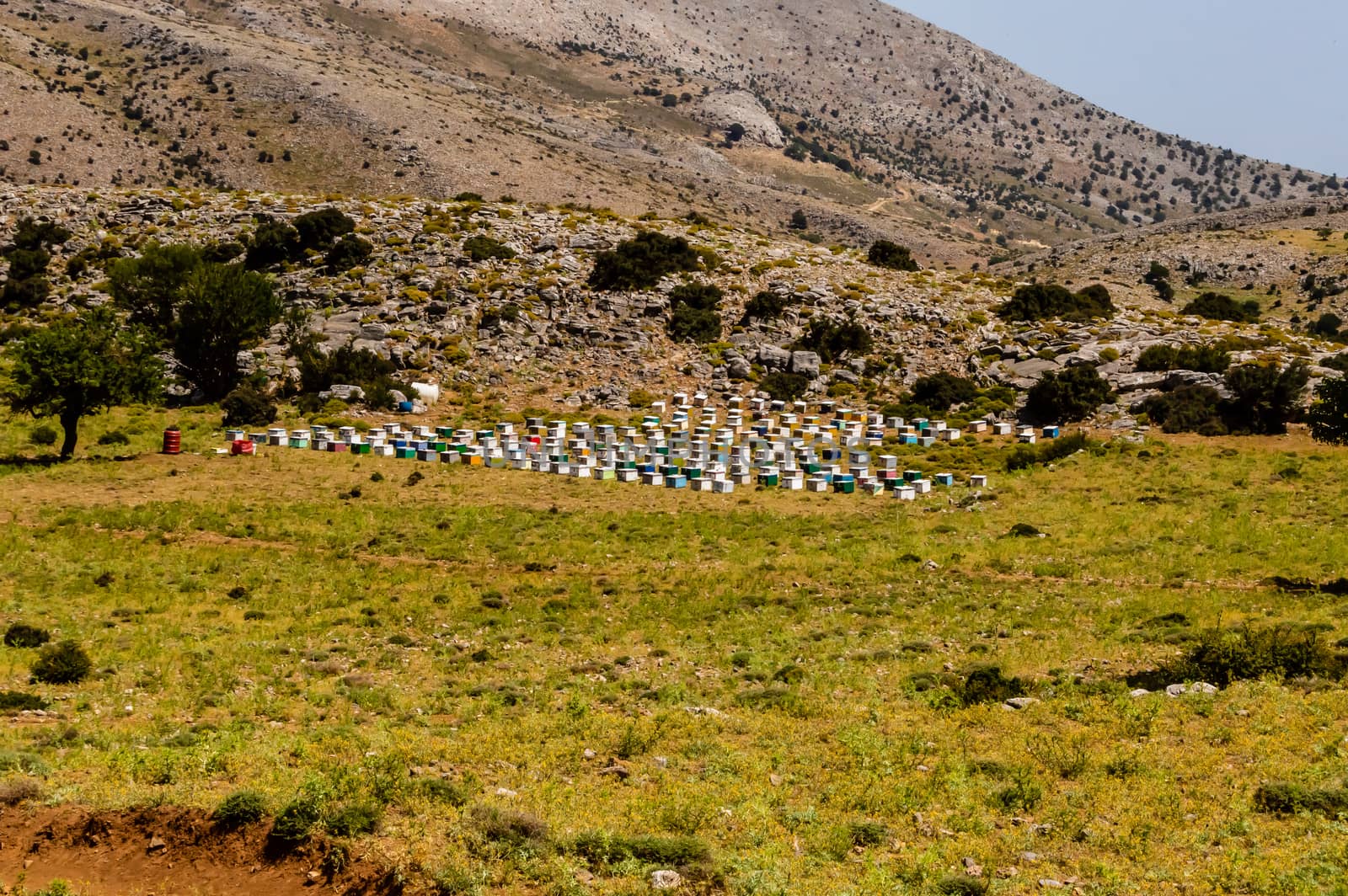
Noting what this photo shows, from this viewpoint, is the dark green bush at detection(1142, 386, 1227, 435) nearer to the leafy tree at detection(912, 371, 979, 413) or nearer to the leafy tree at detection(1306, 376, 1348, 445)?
the leafy tree at detection(912, 371, 979, 413)

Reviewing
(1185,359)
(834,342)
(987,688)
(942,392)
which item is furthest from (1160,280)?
(987,688)

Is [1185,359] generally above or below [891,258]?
below

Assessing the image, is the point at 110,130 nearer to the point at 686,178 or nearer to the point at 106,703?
the point at 686,178

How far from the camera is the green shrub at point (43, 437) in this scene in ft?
157

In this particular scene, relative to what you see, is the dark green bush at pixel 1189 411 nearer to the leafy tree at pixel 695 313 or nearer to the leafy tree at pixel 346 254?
the leafy tree at pixel 695 313

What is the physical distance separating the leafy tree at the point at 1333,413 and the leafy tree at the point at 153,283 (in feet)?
203

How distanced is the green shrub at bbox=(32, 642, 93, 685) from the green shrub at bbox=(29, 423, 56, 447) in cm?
3237

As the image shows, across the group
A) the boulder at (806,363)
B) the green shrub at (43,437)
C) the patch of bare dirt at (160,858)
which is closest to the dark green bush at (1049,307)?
the boulder at (806,363)

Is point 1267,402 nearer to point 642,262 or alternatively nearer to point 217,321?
point 642,262

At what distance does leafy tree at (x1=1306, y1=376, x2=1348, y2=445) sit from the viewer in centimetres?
3097

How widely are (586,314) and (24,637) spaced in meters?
52.0

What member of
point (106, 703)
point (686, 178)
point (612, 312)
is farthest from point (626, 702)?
point (686, 178)

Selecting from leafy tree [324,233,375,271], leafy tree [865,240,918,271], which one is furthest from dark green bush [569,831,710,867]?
leafy tree [865,240,918,271]

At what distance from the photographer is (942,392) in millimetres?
63500
